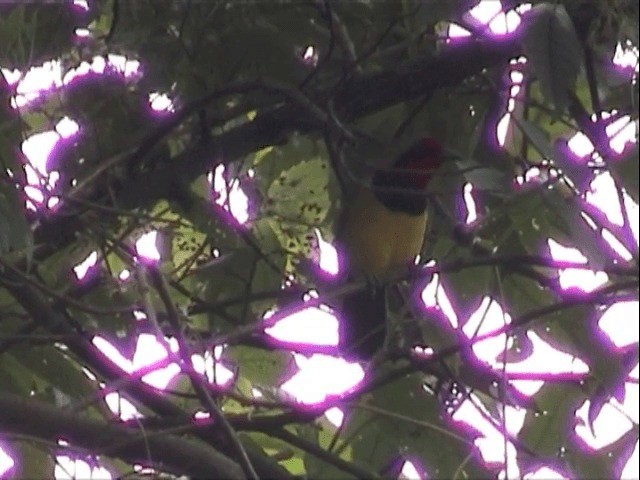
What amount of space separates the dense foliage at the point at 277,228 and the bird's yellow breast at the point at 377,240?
93 centimetres

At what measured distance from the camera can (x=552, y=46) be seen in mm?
1174

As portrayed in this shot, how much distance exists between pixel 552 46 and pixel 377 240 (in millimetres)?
1592

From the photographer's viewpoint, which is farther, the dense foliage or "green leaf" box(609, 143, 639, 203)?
the dense foliage

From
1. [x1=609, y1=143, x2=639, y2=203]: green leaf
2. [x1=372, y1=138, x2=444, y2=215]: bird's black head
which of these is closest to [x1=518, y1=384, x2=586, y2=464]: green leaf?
[x1=372, y1=138, x2=444, y2=215]: bird's black head

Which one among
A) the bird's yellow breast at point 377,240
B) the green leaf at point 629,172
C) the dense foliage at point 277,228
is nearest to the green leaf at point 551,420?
the dense foliage at point 277,228

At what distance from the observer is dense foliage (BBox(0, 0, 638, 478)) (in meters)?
1.37

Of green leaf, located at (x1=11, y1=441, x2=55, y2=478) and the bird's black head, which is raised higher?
the bird's black head

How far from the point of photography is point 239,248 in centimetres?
163

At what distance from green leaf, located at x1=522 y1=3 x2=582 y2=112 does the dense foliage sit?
8 centimetres

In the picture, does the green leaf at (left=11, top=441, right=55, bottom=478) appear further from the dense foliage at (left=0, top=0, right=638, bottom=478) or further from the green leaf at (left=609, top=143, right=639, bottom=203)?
the green leaf at (left=609, top=143, right=639, bottom=203)

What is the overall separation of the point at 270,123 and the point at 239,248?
0.15 m

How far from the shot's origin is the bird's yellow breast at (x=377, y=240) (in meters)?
2.63

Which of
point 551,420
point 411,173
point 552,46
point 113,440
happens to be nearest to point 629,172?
point 552,46

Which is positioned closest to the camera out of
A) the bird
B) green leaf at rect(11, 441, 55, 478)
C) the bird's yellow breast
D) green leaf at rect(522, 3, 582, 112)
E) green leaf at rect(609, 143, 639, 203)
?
green leaf at rect(609, 143, 639, 203)
